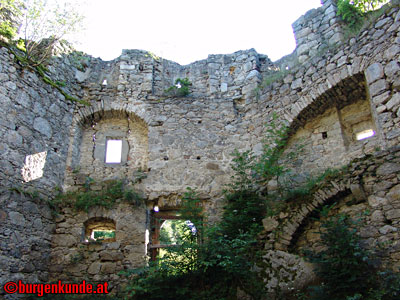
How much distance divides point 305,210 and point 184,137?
3566 millimetres

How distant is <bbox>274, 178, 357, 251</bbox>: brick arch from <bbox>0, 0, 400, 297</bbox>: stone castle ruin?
2 centimetres

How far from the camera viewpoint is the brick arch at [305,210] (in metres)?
5.98

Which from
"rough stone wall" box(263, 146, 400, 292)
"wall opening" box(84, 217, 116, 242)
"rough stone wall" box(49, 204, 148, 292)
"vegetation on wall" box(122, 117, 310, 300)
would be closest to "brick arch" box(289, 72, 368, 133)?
"vegetation on wall" box(122, 117, 310, 300)

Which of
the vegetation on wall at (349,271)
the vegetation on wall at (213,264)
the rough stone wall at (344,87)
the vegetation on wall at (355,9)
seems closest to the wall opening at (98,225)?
the vegetation on wall at (213,264)

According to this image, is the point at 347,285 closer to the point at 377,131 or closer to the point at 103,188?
the point at 377,131

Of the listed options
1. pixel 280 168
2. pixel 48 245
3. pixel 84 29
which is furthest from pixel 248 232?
pixel 84 29

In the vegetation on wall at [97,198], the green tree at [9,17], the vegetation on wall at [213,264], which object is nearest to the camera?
the vegetation on wall at [213,264]

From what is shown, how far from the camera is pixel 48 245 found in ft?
23.6

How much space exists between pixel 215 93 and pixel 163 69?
159cm

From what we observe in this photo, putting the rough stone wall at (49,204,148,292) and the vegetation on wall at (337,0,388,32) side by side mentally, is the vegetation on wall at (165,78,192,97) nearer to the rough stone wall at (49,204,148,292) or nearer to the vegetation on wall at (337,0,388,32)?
the rough stone wall at (49,204,148,292)

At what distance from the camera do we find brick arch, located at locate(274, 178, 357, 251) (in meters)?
5.98

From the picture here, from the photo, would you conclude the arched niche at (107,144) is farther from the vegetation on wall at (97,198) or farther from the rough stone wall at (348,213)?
the rough stone wall at (348,213)

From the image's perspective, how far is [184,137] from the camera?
872 cm

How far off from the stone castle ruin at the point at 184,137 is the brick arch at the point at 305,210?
0.06 ft
